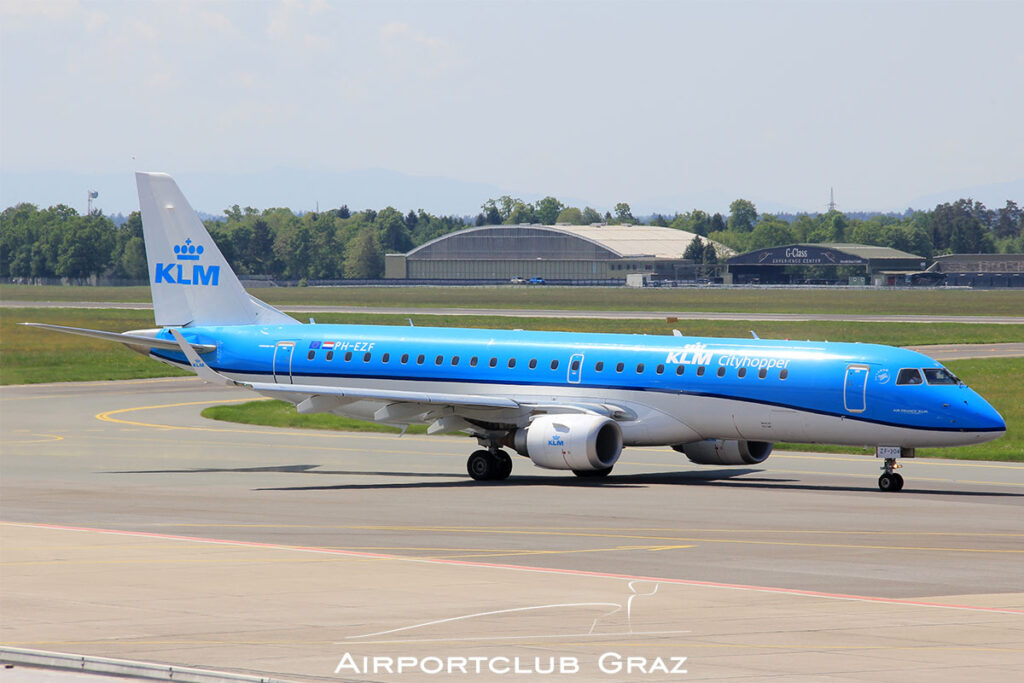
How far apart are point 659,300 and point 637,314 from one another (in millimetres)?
37023

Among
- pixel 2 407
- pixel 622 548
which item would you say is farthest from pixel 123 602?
pixel 2 407

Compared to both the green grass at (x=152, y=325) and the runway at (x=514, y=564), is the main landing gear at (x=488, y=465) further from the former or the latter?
the green grass at (x=152, y=325)

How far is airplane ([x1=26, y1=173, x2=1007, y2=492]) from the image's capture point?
36.4 m

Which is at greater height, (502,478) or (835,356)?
(835,356)

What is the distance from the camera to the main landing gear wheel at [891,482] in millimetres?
36438

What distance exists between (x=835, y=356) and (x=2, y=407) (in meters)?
37.9

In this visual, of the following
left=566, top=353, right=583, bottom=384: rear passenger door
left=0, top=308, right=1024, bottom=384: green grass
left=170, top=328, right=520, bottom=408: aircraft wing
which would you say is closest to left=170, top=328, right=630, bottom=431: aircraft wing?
left=170, top=328, right=520, bottom=408: aircraft wing

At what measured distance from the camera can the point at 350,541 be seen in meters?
27.6

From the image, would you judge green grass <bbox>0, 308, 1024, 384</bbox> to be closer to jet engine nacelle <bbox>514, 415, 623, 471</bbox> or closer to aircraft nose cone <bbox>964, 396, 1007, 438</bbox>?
jet engine nacelle <bbox>514, 415, 623, 471</bbox>

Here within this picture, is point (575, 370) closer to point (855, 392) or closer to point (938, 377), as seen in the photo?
point (855, 392)

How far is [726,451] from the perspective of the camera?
4028cm

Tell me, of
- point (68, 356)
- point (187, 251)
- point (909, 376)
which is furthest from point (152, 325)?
point (909, 376)

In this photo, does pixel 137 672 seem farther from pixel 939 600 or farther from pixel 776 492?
pixel 776 492

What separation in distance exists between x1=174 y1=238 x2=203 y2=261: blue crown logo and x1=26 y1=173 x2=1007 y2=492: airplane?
4.04 ft
